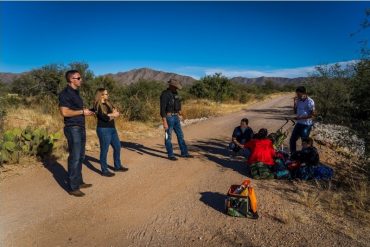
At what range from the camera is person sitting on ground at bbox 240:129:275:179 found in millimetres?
7121

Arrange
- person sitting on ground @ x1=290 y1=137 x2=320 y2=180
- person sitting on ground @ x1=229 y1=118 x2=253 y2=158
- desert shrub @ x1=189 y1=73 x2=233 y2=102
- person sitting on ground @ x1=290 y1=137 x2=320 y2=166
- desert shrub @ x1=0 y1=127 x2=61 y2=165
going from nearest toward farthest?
person sitting on ground @ x1=290 y1=137 x2=320 y2=180, person sitting on ground @ x1=290 y1=137 x2=320 y2=166, desert shrub @ x1=0 y1=127 x2=61 y2=165, person sitting on ground @ x1=229 y1=118 x2=253 y2=158, desert shrub @ x1=189 y1=73 x2=233 y2=102

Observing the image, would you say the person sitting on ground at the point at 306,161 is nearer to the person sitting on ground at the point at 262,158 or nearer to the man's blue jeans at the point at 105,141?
the person sitting on ground at the point at 262,158

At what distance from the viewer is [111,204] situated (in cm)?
592

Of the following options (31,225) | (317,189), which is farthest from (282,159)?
Answer: (31,225)

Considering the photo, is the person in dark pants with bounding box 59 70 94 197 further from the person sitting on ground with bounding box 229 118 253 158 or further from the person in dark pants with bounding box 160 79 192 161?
the person sitting on ground with bounding box 229 118 253 158

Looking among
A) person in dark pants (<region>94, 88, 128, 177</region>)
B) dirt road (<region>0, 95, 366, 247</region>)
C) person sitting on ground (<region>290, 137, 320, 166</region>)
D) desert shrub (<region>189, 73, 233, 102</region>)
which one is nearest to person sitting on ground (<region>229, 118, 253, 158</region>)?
dirt road (<region>0, 95, 366, 247</region>)

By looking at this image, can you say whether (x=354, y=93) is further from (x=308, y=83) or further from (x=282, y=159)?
(x=308, y=83)

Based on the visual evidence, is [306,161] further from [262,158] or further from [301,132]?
[301,132]

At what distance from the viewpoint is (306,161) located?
7.39 metres

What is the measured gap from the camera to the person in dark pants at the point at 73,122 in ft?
19.9

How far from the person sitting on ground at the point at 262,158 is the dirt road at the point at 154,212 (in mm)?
250

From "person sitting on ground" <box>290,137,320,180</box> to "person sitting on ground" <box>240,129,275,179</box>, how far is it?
0.50 m

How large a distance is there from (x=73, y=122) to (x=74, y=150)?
1.59ft

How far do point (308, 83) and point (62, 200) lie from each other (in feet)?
56.5
